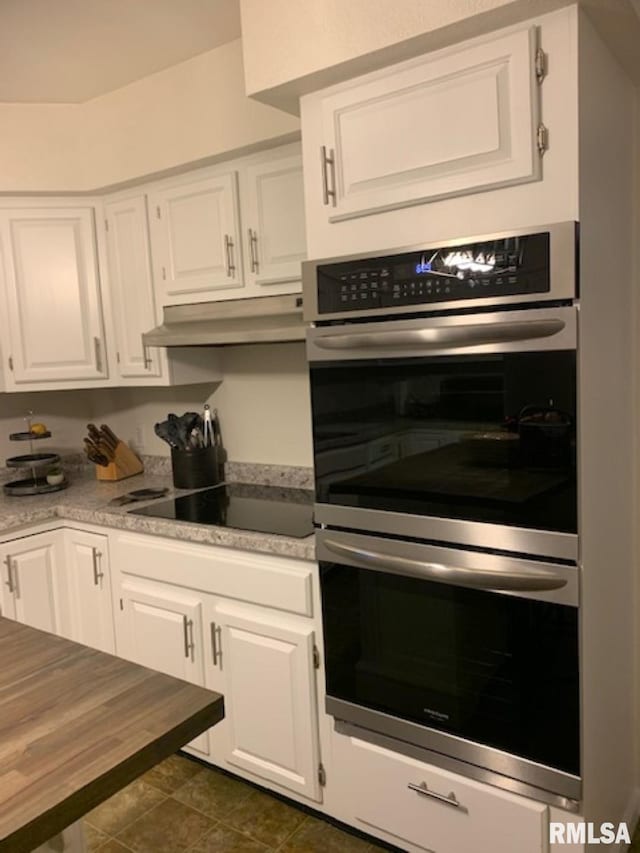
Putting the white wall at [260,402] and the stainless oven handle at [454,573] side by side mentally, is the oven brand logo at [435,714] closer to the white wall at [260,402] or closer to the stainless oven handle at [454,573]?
the stainless oven handle at [454,573]

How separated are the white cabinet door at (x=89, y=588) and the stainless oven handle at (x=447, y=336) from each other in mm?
1347

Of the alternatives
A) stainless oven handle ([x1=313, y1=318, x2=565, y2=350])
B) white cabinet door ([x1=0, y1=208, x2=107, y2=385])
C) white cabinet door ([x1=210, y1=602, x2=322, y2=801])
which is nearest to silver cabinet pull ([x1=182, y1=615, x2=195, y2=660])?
white cabinet door ([x1=210, y1=602, x2=322, y2=801])

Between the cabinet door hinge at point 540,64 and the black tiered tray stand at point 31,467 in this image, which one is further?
the black tiered tray stand at point 31,467

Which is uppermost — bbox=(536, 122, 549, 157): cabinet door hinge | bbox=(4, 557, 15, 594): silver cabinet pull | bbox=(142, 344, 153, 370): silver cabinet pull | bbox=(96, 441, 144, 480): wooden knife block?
bbox=(536, 122, 549, 157): cabinet door hinge

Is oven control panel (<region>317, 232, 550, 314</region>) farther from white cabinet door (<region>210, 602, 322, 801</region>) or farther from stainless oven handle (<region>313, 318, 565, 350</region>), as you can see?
white cabinet door (<region>210, 602, 322, 801</region>)

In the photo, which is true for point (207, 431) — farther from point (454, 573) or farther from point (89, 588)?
point (454, 573)

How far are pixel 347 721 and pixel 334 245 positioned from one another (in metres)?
1.32

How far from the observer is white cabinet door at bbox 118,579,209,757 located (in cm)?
231

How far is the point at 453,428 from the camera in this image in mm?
1624

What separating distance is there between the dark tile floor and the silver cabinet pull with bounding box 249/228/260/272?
67.2 inches

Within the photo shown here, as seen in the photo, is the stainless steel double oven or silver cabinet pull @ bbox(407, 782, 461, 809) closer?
the stainless steel double oven

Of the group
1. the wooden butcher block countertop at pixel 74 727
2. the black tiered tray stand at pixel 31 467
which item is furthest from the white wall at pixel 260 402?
the wooden butcher block countertop at pixel 74 727

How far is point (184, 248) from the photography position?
8.52 ft

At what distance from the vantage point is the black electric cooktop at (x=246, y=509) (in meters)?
2.19
